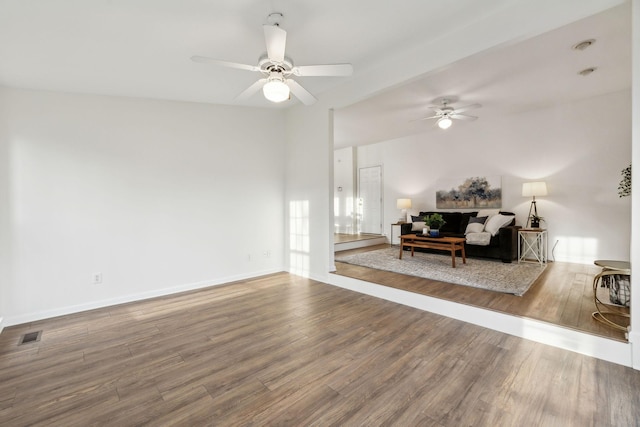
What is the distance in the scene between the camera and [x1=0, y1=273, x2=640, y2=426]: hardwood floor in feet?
5.57

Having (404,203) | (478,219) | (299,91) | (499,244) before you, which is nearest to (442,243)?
(499,244)

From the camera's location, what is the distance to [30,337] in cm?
278

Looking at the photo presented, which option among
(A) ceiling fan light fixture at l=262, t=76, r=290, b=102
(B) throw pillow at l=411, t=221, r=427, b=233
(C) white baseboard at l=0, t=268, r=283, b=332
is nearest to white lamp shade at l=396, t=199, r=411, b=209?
(B) throw pillow at l=411, t=221, r=427, b=233

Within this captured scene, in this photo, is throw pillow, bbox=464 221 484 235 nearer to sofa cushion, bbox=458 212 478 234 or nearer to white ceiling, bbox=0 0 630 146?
sofa cushion, bbox=458 212 478 234

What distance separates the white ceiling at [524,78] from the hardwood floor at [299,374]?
2803 millimetres

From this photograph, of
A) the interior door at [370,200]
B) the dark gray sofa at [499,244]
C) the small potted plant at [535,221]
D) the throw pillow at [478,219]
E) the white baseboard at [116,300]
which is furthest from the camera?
the interior door at [370,200]

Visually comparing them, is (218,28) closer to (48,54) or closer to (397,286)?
(48,54)

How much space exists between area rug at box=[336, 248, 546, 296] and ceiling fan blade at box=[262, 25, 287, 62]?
3.43m

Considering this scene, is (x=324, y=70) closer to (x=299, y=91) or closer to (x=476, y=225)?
(x=299, y=91)

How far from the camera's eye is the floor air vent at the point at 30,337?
2703 mm

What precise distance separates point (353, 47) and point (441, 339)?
310 centimetres

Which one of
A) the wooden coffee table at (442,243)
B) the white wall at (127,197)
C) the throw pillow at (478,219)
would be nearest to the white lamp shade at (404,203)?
the throw pillow at (478,219)

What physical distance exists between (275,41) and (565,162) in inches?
224

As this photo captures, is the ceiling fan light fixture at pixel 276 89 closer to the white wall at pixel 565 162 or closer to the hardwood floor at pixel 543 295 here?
the hardwood floor at pixel 543 295
